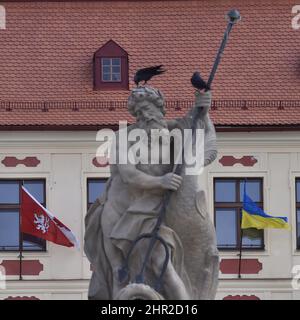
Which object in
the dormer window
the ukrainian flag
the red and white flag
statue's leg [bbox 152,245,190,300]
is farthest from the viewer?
the dormer window

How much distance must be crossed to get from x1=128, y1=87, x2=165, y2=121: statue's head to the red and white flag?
23.9 meters

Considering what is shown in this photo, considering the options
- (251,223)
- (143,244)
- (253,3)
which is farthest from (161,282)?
(253,3)

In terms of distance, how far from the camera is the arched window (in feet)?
163

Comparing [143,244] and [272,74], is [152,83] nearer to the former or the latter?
[272,74]

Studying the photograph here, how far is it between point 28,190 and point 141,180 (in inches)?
1015

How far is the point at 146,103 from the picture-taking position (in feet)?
76.6

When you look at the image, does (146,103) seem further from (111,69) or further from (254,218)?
(111,69)

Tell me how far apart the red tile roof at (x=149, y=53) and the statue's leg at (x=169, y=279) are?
25313 millimetres

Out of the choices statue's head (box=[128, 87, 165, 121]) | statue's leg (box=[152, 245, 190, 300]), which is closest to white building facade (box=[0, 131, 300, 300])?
statue's head (box=[128, 87, 165, 121])

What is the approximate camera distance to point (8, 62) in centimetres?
5000

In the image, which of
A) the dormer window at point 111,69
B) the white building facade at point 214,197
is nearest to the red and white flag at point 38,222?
the white building facade at point 214,197

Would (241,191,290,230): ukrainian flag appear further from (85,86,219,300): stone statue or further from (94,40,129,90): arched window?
(85,86,219,300): stone statue

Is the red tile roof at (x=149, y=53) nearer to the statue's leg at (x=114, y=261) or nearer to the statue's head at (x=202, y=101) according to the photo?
the statue's head at (x=202, y=101)

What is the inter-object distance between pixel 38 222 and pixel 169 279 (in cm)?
2471
